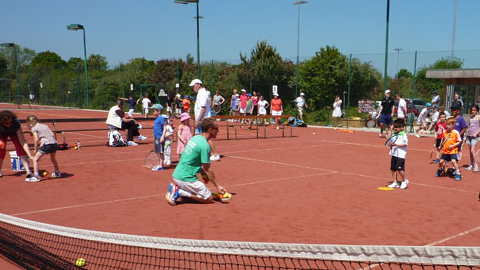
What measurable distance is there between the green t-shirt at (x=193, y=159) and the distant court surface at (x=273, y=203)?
480 mm

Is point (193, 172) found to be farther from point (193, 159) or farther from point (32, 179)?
point (32, 179)

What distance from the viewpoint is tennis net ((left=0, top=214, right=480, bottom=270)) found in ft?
10.0

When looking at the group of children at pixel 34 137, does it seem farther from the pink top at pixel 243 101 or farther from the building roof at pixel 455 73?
the building roof at pixel 455 73

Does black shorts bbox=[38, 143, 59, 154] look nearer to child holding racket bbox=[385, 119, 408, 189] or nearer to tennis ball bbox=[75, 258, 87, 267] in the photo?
tennis ball bbox=[75, 258, 87, 267]

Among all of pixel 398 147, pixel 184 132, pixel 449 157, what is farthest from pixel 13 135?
pixel 449 157

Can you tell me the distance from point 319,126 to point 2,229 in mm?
20203

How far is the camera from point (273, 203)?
7.29 m

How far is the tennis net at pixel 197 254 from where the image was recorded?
3.05 metres

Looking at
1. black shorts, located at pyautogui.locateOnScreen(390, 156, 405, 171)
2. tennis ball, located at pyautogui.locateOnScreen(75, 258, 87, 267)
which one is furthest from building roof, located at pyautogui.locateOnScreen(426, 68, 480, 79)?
tennis ball, located at pyautogui.locateOnScreen(75, 258, 87, 267)

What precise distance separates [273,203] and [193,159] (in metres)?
1.43

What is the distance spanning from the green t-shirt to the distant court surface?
48 cm

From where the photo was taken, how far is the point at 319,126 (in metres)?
24.4

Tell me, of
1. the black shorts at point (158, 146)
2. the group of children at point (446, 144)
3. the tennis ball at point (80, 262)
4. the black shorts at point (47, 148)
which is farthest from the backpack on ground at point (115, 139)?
the tennis ball at point (80, 262)

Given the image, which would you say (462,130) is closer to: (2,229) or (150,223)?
(150,223)
